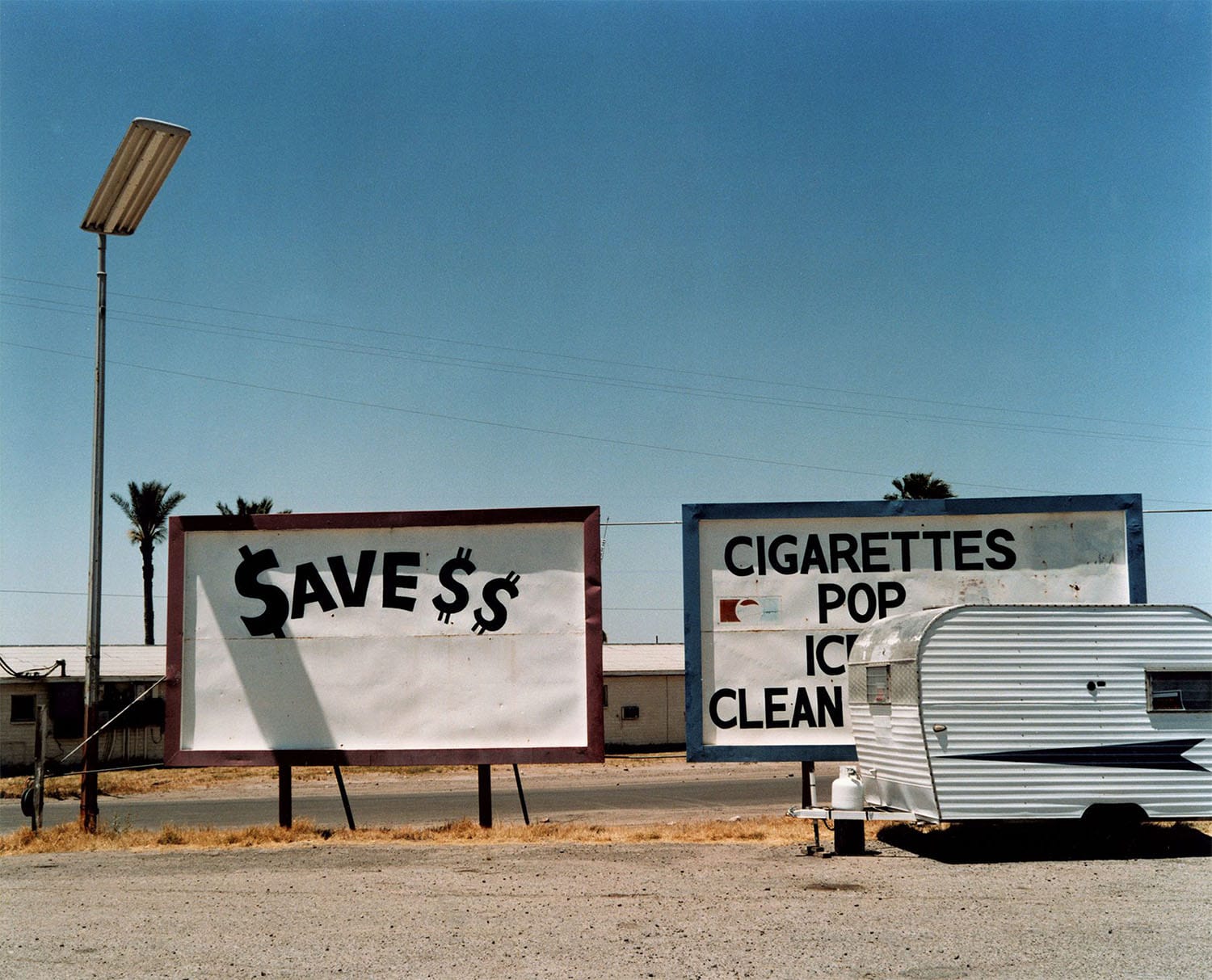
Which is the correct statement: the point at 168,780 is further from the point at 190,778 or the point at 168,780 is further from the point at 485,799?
the point at 485,799

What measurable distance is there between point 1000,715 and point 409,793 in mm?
17356

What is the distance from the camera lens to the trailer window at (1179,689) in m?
12.0

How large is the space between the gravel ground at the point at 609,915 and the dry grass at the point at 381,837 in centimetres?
94

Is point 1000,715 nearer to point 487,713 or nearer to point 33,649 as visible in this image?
point 487,713

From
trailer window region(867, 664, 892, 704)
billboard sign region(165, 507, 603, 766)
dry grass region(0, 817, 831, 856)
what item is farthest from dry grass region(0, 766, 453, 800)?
trailer window region(867, 664, 892, 704)

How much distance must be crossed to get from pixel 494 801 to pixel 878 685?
14.1 meters

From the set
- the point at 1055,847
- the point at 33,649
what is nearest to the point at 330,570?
the point at 1055,847

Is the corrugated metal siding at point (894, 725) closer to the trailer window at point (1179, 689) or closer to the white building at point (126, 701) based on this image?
the trailer window at point (1179, 689)

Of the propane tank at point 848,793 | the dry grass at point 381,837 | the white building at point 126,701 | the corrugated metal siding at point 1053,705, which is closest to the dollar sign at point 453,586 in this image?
the dry grass at point 381,837

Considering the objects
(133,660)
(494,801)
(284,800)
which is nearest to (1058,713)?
(284,800)

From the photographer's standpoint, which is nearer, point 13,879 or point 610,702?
point 13,879

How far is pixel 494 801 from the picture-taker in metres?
25.3

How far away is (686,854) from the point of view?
12.6 metres

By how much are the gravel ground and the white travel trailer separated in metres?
0.65
